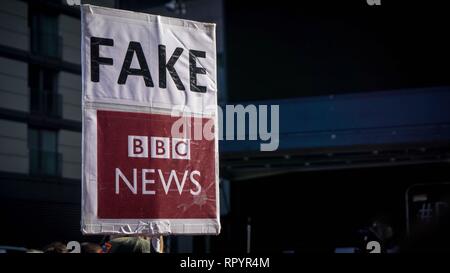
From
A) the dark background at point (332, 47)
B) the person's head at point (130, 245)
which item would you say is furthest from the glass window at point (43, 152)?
the person's head at point (130, 245)

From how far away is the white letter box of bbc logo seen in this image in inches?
161

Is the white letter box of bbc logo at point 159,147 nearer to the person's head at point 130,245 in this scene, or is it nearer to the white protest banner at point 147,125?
the white protest banner at point 147,125

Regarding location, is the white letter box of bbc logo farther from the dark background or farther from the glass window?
the dark background

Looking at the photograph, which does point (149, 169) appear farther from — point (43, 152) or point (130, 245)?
point (43, 152)

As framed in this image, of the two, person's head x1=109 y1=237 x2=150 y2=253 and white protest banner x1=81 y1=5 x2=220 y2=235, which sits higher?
white protest banner x1=81 y1=5 x2=220 y2=235

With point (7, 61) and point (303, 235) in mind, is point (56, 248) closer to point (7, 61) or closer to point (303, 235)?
point (7, 61)

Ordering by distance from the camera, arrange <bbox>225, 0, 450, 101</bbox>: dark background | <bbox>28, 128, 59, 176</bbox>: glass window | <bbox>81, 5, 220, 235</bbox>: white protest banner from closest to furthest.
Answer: <bbox>81, 5, 220, 235</bbox>: white protest banner
<bbox>28, 128, 59, 176</bbox>: glass window
<bbox>225, 0, 450, 101</bbox>: dark background

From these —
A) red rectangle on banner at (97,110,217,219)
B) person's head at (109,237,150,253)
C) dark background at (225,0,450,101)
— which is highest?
dark background at (225,0,450,101)

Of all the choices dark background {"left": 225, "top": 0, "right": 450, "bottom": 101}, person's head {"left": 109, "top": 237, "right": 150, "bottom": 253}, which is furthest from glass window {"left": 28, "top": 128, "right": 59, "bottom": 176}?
person's head {"left": 109, "top": 237, "right": 150, "bottom": 253}

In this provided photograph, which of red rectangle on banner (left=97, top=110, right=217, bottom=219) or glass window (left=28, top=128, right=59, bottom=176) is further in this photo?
glass window (left=28, top=128, right=59, bottom=176)

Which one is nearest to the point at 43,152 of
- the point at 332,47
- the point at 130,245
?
the point at 332,47

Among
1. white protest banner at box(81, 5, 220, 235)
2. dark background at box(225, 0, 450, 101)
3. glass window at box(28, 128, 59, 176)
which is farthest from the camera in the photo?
dark background at box(225, 0, 450, 101)

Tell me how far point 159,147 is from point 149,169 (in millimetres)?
126

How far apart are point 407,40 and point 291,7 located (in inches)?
70.3
